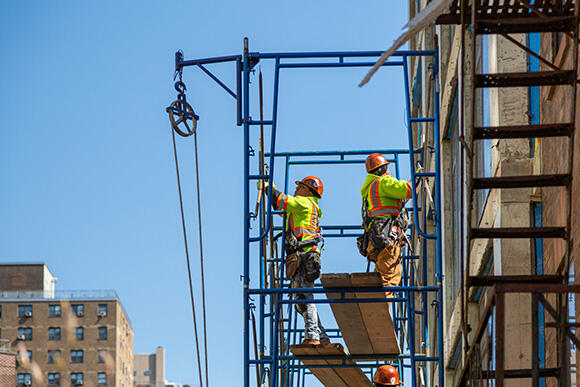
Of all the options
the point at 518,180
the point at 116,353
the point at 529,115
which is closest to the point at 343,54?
the point at 529,115

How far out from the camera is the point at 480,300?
1315 cm

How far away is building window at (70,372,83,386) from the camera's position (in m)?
136

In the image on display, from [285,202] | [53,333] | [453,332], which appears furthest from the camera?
[53,333]

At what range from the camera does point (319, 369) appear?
1310 centimetres

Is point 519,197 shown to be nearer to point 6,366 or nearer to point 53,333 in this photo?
point 6,366

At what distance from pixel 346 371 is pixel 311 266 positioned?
61.0 inches

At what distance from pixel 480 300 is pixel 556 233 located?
5.02 m

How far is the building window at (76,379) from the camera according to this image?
136 metres

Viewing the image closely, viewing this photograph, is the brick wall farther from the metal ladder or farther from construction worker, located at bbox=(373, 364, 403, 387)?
the metal ladder

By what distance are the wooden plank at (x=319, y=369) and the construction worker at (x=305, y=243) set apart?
0.18 m

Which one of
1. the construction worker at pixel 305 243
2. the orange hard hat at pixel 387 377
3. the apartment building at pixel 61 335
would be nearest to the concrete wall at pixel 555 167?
the orange hard hat at pixel 387 377

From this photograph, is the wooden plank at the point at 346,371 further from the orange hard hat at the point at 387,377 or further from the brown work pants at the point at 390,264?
the brown work pants at the point at 390,264

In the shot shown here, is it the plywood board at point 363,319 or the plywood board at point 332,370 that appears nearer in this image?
the plywood board at point 363,319

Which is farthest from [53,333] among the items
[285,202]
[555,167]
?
[555,167]
